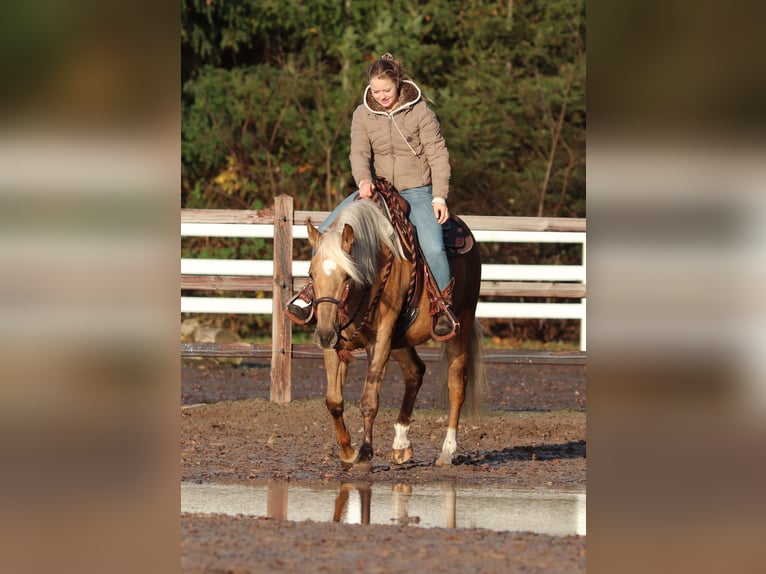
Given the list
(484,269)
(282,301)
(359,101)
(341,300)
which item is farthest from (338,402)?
(359,101)

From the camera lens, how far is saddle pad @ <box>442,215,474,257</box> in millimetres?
9398

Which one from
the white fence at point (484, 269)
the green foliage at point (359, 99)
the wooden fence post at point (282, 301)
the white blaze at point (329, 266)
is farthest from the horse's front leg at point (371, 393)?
the green foliage at point (359, 99)

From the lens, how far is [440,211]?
8906 mm

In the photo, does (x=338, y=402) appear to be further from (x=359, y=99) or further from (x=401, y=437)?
(x=359, y=99)

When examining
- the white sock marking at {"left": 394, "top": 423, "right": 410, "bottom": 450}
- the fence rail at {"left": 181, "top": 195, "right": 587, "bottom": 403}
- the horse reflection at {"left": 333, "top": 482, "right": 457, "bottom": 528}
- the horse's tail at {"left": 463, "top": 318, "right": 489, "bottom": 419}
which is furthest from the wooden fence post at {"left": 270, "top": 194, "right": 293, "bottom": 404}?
the horse reflection at {"left": 333, "top": 482, "right": 457, "bottom": 528}

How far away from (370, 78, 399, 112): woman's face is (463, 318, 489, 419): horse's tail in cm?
208

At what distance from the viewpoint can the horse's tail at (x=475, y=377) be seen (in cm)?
987

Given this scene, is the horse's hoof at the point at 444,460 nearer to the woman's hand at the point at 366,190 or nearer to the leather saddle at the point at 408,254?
the leather saddle at the point at 408,254

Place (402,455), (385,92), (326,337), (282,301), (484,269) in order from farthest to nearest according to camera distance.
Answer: (484,269) → (282,301) → (402,455) → (385,92) → (326,337)

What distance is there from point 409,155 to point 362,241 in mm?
1098

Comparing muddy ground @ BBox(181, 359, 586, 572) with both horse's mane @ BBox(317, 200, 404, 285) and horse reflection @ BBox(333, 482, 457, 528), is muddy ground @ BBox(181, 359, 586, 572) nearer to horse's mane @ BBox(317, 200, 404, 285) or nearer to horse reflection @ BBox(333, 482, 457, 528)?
horse reflection @ BBox(333, 482, 457, 528)
